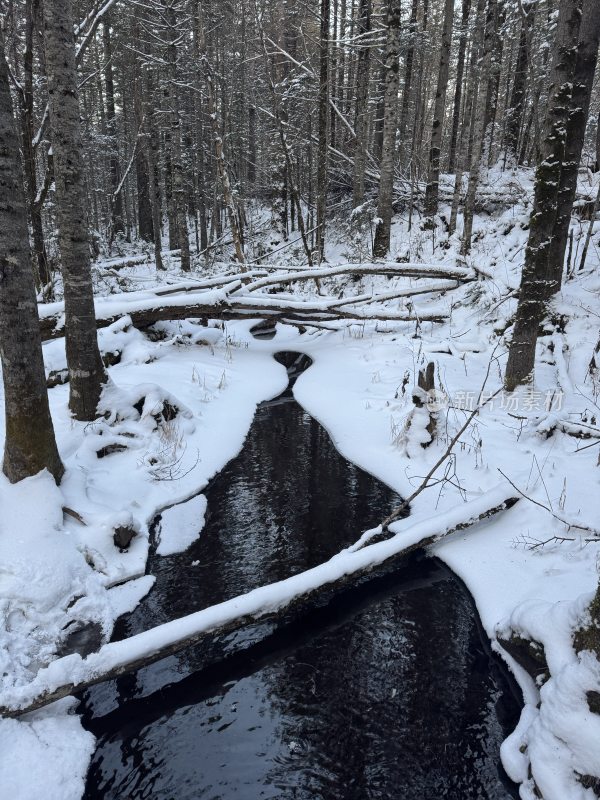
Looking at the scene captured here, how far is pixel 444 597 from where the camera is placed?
13.6 ft

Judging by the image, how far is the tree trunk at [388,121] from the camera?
40.7ft

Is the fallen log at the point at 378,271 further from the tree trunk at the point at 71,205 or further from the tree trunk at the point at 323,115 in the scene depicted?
the tree trunk at the point at 71,205

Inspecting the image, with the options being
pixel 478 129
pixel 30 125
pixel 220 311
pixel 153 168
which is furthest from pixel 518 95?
pixel 30 125

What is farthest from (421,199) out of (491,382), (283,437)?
(283,437)

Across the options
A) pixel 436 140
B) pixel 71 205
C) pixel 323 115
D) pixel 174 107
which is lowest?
pixel 71 205

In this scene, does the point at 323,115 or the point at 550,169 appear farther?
the point at 323,115

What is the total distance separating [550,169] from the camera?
570 centimetres

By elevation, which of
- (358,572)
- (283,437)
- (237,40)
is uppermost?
(237,40)

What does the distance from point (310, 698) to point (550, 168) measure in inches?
238

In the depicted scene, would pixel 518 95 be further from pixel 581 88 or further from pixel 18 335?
pixel 18 335

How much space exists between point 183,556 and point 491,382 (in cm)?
551

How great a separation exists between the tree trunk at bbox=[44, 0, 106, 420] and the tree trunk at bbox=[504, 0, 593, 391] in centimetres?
524

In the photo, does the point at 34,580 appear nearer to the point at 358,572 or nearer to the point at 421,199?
the point at 358,572

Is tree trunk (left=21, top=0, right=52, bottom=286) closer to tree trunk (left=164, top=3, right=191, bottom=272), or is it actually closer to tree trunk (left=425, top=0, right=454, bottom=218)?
tree trunk (left=164, top=3, right=191, bottom=272)
